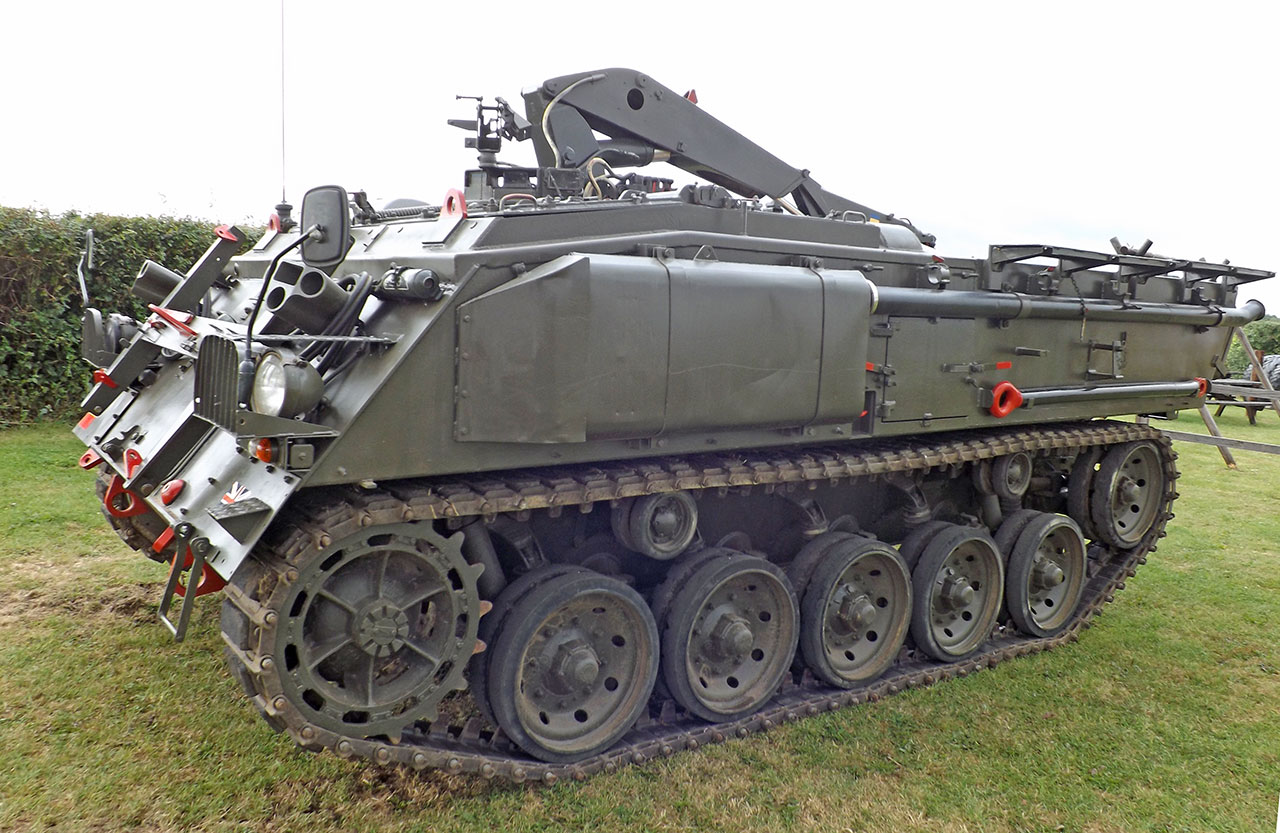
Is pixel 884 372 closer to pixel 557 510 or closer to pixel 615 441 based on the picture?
pixel 615 441

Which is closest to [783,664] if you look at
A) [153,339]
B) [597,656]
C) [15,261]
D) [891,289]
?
[597,656]

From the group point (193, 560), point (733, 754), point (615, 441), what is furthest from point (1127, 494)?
point (193, 560)

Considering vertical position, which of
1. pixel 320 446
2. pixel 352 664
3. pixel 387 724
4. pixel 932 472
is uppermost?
pixel 320 446

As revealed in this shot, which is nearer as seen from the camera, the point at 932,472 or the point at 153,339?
the point at 153,339

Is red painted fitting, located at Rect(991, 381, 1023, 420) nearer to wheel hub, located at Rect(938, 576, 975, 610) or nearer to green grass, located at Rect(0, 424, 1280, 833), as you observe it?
wheel hub, located at Rect(938, 576, 975, 610)

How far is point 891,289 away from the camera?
5.69 metres

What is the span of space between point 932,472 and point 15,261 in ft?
37.3

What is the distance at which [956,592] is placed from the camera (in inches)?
260

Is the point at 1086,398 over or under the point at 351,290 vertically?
under

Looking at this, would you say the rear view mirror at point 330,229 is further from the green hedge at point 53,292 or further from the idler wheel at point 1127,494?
the green hedge at point 53,292

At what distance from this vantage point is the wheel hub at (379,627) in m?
4.15

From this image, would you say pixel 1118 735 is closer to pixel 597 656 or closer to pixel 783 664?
pixel 783 664

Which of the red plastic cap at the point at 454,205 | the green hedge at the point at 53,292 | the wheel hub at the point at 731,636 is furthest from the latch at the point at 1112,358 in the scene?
the green hedge at the point at 53,292

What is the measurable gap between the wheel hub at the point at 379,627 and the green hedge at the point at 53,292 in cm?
982
